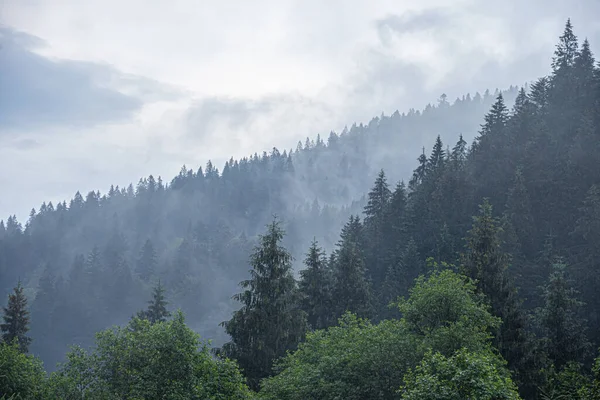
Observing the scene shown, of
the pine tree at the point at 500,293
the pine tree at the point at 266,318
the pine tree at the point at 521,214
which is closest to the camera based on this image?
the pine tree at the point at 500,293

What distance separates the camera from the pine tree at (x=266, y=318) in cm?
4341

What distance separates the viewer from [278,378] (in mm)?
30906

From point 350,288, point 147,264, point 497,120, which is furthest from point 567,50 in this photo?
point 147,264

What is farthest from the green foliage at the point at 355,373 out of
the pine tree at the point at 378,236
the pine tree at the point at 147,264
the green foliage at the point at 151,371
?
the pine tree at the point at 147,264

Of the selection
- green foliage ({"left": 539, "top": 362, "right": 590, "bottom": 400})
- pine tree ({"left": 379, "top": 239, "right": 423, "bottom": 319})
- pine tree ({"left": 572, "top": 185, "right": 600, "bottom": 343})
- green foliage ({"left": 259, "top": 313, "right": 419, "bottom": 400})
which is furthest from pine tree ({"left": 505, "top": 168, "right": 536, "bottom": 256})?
green foliage ({"left": 259, "top": 313, "right": 419, "bottom": 400})

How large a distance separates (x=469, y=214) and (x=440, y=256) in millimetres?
11241

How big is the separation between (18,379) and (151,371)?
8.28 m

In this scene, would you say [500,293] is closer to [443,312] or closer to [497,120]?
[443,312]

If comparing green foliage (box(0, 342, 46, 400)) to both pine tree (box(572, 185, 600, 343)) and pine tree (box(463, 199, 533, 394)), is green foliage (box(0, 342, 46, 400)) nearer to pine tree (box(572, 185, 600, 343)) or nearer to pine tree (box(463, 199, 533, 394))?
pine tree (box(463, 199, 533, 394))

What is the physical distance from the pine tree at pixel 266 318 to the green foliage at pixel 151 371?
14.7 m

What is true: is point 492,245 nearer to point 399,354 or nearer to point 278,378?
point 399,354

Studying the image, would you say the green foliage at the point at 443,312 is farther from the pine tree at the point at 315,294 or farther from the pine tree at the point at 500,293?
the pine tree at the point at 315,294

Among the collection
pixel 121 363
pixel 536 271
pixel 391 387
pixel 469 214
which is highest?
pixel 469 214

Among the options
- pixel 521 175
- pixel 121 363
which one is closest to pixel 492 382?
pixel 121 363
